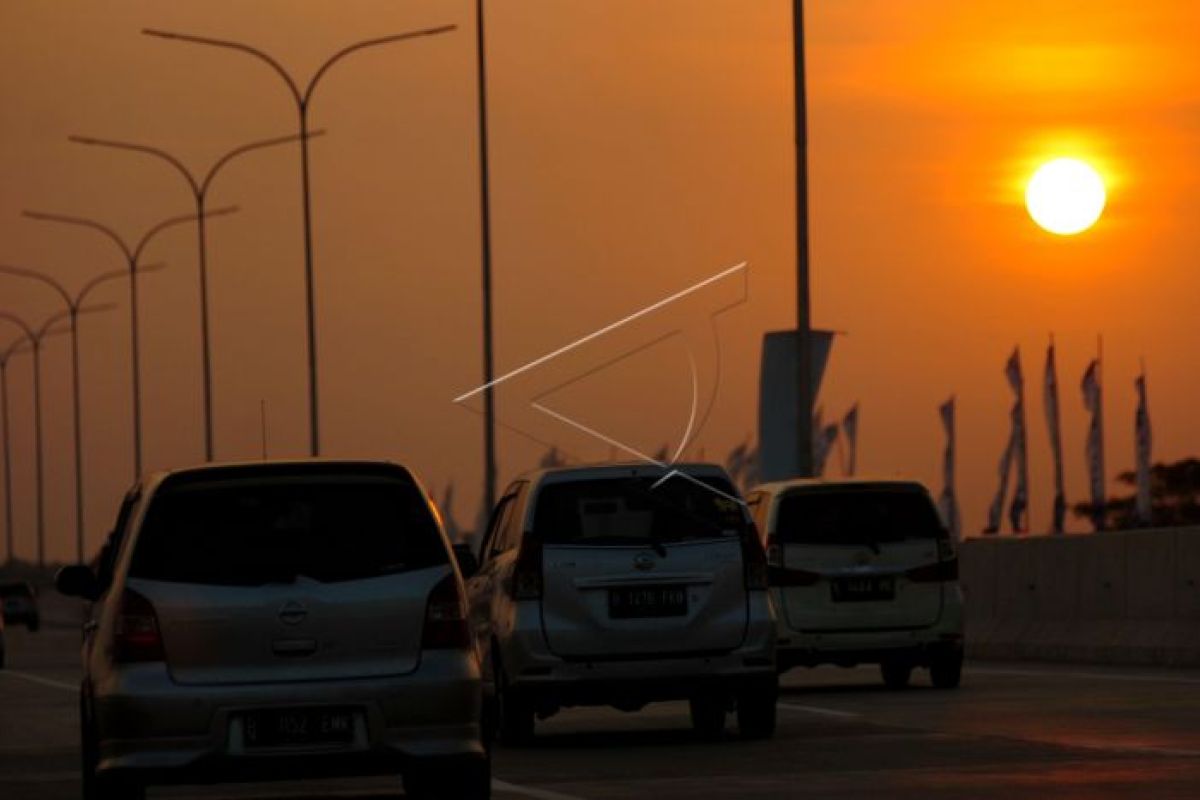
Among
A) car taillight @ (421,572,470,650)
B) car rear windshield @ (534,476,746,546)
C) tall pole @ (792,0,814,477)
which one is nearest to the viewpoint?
car taillight @ (421,572,470,650)

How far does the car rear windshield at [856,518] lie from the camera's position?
96.6 ft

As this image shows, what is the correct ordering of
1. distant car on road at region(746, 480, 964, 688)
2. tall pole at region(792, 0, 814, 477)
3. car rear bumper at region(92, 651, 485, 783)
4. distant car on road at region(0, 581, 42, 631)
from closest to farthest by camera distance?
car rear bumper at region(92, 651, 485, 783), distant car on road at region(746, 480, 964, 688), tall pole at region(792, 0, 814, 477), distant car on road at region(0, 581, 42, 631)

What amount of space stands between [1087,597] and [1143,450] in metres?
57.0

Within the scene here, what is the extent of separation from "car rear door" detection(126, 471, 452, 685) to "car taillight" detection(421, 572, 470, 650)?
0.05 m

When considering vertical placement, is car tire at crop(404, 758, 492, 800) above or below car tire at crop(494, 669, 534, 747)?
above

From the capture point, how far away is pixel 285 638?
612 inches

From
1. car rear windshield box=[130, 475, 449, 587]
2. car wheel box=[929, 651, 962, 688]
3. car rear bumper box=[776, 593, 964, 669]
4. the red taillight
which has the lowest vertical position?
car wheel box=[929, 651, 962, 688]

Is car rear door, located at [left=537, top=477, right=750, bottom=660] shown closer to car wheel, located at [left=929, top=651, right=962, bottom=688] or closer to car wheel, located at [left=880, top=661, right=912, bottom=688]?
car wheel, located at [left=929, top=651, right=962, bottom=688]

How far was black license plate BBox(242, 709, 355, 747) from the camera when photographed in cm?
1552

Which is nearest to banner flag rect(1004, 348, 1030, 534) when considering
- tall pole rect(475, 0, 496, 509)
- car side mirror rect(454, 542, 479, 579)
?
tall pole rect(475, 0, 496, 509)

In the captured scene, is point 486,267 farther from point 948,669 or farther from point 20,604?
point 20,604

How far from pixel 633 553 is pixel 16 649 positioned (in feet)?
148

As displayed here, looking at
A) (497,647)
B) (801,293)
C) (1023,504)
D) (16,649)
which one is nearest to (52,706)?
(497,647)

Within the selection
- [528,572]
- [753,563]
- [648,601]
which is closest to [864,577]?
[753,563]
